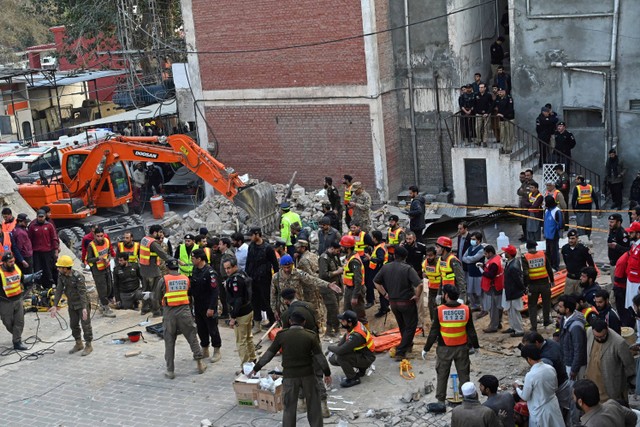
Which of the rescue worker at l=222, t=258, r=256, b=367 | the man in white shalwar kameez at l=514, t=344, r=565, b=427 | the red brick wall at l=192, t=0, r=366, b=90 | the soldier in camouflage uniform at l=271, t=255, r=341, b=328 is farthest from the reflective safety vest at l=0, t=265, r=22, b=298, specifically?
the red brick wall at l=192, t=0, r=366, b=90

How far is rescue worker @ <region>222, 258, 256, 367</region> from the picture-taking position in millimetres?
15055

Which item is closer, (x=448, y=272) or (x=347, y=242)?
(x=448, y=272)

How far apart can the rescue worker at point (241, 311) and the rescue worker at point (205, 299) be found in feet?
1.21

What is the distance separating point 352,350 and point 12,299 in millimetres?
6358

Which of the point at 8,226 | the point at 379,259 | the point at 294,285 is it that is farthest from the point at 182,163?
the point at 294,285

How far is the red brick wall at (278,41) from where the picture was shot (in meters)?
26.9

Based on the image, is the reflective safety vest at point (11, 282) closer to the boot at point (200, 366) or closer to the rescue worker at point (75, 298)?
the rescue worker at point (75, 298)

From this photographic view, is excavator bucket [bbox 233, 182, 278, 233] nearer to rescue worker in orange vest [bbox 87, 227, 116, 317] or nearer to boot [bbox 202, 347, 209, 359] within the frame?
rescue worker in orange vest [bbox 87, 227, 116, 317]

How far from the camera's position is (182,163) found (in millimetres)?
25875

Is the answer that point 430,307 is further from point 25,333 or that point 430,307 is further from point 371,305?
point 25,333

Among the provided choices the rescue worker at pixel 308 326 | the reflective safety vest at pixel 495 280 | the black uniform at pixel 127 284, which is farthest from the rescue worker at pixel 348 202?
the rescue worker at pixel 308 326

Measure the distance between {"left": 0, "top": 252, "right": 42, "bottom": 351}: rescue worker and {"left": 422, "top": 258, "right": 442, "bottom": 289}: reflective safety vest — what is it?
6.82 m

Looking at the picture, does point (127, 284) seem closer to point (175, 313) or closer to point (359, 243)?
point (175, 313)

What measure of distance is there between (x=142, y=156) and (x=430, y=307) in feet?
38.9
